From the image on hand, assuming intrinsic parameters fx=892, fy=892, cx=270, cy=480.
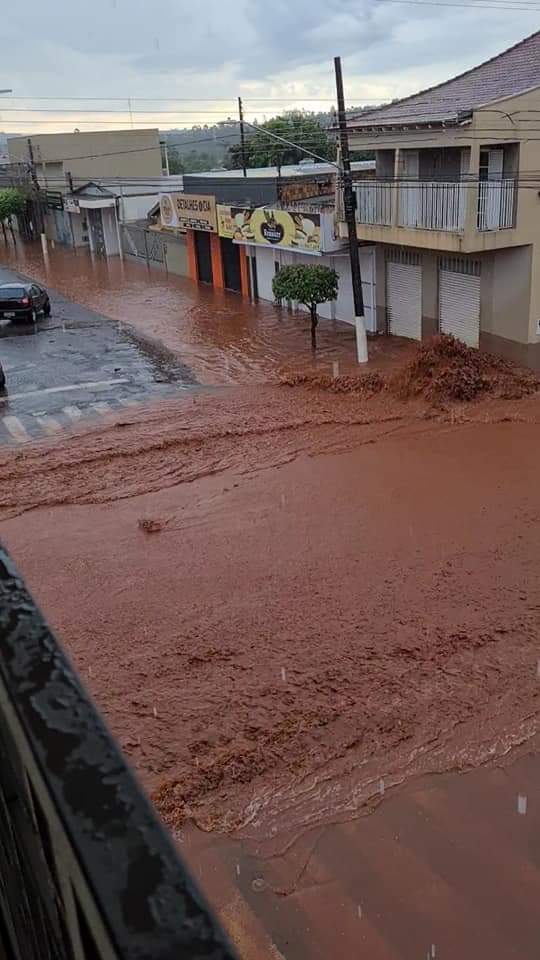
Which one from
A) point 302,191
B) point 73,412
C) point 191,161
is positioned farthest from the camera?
point 191,161

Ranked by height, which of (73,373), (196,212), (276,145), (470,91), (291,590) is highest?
(470,91)

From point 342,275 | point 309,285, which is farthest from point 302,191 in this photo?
point 309,285

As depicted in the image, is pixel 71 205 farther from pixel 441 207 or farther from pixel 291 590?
pixel 291 590

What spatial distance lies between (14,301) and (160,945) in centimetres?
2892

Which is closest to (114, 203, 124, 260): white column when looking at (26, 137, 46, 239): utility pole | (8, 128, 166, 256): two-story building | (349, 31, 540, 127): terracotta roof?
(8, 128, 166, 256): two-story building

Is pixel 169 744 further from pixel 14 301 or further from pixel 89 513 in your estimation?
pixel 14 301

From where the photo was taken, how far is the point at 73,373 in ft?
72.2

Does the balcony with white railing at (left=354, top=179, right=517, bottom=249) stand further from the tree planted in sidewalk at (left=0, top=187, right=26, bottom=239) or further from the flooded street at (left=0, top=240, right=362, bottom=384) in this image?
the tree planted in sidewalk at (left=0, top=187, right=26, bottom=239)

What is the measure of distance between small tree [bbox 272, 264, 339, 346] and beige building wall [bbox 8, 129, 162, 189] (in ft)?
113

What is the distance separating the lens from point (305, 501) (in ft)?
45.1

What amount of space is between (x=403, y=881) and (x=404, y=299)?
62.7ft

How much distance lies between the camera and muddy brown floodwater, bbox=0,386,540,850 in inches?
314

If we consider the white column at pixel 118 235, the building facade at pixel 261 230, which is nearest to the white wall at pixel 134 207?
the white column at pixel 118 235

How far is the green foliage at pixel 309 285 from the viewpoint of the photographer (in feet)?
75.0
